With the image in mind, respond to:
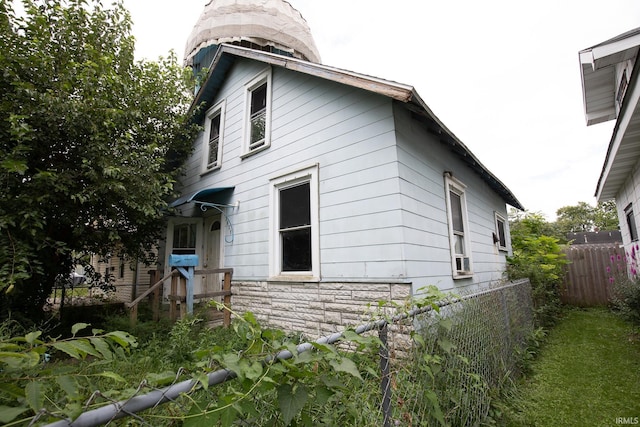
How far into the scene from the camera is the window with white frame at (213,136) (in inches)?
306

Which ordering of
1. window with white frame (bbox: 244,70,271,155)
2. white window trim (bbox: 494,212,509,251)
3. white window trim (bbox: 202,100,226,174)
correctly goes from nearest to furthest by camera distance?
window with white frame (bbox: 244,70,271,155) → white window trim (bbox: 202,100,226,174) → white window trim (bbox: 494,212,509,251)

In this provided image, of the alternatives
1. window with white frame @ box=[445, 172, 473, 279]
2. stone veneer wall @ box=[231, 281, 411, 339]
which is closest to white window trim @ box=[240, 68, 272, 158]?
stone veneer wall @ box=[231, 281, 411, 339]

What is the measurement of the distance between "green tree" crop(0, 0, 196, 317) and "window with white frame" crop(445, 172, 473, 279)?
586 centimetres

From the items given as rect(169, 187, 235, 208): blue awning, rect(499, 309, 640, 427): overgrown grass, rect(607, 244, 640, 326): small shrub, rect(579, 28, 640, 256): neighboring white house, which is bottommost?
rect(499, 309, 640, 427): overgrown grass

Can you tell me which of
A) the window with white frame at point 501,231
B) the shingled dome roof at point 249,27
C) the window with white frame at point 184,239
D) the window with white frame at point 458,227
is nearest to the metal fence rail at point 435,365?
the window with white frame at point 458,227

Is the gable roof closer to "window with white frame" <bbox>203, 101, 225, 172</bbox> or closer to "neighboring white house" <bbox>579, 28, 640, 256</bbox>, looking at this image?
"window with white frame" <bbox>203, 101, 225, 172</bbox>

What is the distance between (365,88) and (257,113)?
3.54 m

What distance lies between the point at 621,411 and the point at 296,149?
547 centimetres

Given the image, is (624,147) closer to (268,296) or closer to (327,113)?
(327,113)

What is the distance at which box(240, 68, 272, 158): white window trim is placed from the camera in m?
6.19

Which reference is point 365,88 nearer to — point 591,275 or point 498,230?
point 498,230

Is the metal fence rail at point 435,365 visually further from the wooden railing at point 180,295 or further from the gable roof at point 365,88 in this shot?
the wooden railing at point 180,295

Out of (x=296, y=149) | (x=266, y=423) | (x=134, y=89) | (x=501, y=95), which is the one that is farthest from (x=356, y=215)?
(x=501, y=95)

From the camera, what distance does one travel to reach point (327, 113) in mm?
5086
